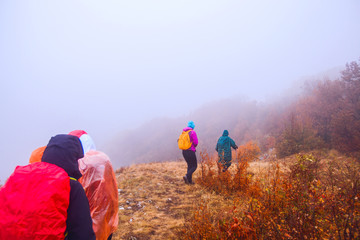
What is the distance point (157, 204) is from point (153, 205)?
0.11 m

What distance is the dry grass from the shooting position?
368 cm

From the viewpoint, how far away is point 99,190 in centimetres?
217

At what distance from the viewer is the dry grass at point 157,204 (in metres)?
3.68

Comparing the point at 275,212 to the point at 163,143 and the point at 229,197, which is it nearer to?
the point at 229,197

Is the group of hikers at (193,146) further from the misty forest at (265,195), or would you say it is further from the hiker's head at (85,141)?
the hiker's head at (85,141)

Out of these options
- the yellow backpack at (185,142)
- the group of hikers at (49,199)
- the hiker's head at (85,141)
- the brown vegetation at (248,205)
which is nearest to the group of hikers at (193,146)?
the yellow backpack at (185,142)

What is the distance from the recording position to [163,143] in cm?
6712

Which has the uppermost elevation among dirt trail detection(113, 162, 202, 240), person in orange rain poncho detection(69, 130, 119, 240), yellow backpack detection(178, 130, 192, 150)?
person in orange rain poncho detection(69, 130, 119, 240)

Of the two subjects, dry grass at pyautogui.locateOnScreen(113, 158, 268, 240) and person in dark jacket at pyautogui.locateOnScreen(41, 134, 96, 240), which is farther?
dry grass at pyautogui.locateOnScreen(113, 158, 268, 240)

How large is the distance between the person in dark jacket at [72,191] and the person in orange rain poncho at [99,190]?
0.51m

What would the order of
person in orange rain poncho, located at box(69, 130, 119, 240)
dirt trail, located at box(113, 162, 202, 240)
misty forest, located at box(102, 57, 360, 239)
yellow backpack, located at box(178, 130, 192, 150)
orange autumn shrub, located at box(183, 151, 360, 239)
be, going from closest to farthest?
orange autumn shrub, located at box(183, 151, 360, 239) < person in orange rain poncho, located at box(69, 130, 119, 240) < misty forest, located at box(102, 57, 360, 239) < dirt trail, located at box(113, 162, 202, 240) < yellow backpack, located at box(178, 130, 192, 150)

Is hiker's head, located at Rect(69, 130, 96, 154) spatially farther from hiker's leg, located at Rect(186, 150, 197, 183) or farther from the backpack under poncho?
hiker's leg, located at Rect(186, 150, 197, 183)

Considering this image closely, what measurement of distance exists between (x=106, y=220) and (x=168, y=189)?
13.8 feet

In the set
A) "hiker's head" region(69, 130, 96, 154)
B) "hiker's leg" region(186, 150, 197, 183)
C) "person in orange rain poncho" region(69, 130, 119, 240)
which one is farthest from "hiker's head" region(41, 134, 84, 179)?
"hiker's leg" region(186, 150, 197, 183)
